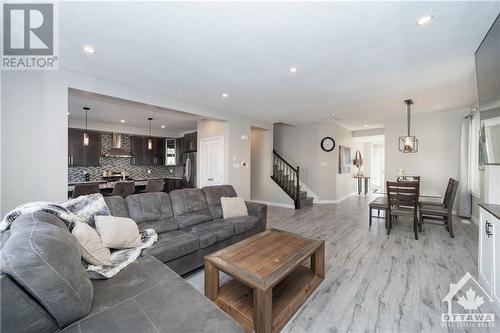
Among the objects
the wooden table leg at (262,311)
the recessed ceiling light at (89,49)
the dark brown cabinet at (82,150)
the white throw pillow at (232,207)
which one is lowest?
the wooden table leg at (262,311)

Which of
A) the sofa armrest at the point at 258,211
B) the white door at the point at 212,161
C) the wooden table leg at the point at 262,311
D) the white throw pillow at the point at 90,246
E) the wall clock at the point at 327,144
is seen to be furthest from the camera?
the wall clock at the point at 327,144

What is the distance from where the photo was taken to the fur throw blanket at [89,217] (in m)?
1.56

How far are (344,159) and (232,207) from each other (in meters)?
5.70

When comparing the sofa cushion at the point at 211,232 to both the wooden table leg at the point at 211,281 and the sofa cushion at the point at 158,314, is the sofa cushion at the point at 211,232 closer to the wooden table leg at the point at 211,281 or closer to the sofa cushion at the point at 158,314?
the wooden table leg at the point at 211,281

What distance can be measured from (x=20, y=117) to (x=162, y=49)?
6.48 feet

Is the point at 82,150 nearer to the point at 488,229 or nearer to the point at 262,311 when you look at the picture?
the point at 262,311

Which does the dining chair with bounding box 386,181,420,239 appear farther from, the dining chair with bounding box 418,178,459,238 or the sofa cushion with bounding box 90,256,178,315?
the sofa cushion with bounding box 90,256,178,315

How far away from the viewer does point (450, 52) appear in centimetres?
239

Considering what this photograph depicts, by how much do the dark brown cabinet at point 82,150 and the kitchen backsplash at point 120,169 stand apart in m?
0.26

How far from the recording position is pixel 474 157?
448 cm

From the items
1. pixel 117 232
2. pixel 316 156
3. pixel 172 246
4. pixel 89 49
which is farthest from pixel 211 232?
pixel 316 156

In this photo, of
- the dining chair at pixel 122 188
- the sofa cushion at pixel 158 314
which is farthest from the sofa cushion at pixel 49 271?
the dining chair at pixel 122 188

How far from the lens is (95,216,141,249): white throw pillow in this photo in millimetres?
1996

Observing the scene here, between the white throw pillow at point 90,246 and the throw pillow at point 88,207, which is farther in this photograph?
the throw pillow at point 88,207
